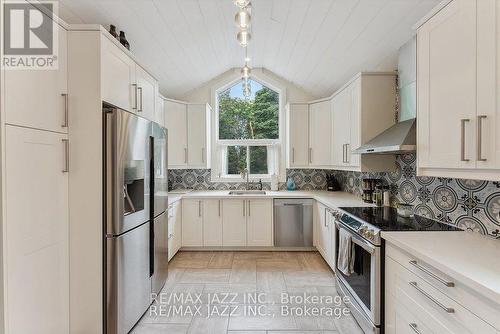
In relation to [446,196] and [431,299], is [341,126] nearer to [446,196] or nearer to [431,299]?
[446,196]

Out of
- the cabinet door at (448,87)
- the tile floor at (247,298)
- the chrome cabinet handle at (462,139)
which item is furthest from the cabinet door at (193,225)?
the chrome cabinet handle at (462,139)

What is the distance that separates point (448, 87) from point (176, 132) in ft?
11.8

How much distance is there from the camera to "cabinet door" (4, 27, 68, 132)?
4.53ft

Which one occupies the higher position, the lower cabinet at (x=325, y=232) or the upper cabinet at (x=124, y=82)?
the upper cabinet at (x=124, y=82)

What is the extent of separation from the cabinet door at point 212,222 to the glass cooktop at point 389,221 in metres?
1.98

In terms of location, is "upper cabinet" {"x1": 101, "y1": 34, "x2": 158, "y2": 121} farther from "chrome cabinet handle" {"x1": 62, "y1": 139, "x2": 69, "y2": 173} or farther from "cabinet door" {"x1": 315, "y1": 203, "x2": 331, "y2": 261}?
"cabinet door" {"x1": 315, "y1": 203, "x2": 331, "y2": 261}

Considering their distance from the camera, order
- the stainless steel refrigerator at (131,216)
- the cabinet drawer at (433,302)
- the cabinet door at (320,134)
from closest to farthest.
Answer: the cabinet drawer at (433,302)
the stainless steel refrigerator at (131,216)
the cabinet door at (320,134)

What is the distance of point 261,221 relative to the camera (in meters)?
4.10

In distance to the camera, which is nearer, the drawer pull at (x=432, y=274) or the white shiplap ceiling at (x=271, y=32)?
the drawer pull at (x=432, y=274)

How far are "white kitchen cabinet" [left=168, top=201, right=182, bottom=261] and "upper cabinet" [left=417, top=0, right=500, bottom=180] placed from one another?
286 cm

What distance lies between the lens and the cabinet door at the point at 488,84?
1288 mm

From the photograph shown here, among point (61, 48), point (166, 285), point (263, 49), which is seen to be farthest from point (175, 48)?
point (166, 285)

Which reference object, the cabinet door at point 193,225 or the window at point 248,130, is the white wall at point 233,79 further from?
the cabinet door at point 193,225

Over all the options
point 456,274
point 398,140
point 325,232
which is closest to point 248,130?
point 325,232
